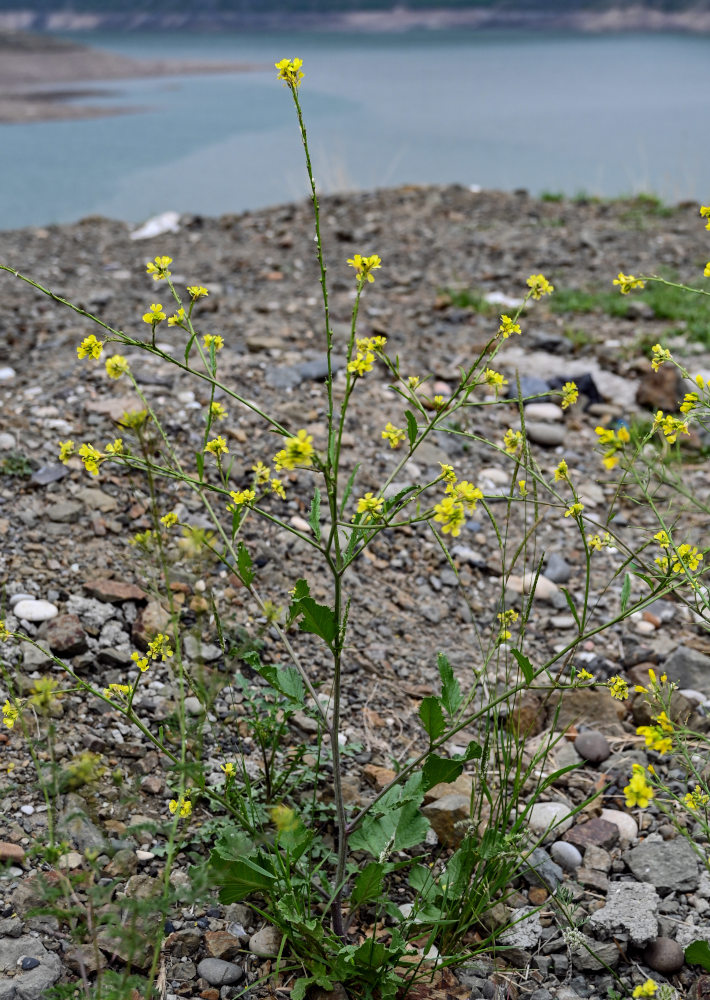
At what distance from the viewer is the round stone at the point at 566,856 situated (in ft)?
6.20

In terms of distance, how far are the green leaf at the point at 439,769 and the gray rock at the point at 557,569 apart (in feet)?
4.68

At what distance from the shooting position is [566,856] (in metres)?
1.90

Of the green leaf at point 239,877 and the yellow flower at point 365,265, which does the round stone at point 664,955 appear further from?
the yellow flower at point 365,265

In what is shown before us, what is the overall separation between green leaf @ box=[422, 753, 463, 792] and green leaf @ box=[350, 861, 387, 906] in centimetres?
17

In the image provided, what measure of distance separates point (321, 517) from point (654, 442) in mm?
1733

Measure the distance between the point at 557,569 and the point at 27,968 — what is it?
201cm

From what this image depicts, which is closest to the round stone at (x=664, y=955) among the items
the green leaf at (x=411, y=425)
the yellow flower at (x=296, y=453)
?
the green leaf at (x=411, y=425)

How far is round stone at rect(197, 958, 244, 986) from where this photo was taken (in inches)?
61.6

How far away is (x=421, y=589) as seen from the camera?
275 cm

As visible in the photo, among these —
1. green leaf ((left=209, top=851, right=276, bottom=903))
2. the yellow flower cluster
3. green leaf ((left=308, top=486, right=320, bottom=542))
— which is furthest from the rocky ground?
the yellow flower cluster

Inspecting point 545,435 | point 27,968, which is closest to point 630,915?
point 27,968

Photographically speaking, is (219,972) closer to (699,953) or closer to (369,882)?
(369,882)

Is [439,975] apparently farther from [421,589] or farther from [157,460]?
[157,460]

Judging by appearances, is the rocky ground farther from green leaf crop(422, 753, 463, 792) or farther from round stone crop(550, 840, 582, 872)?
green leaf crop(422, 753, 463, 792)
